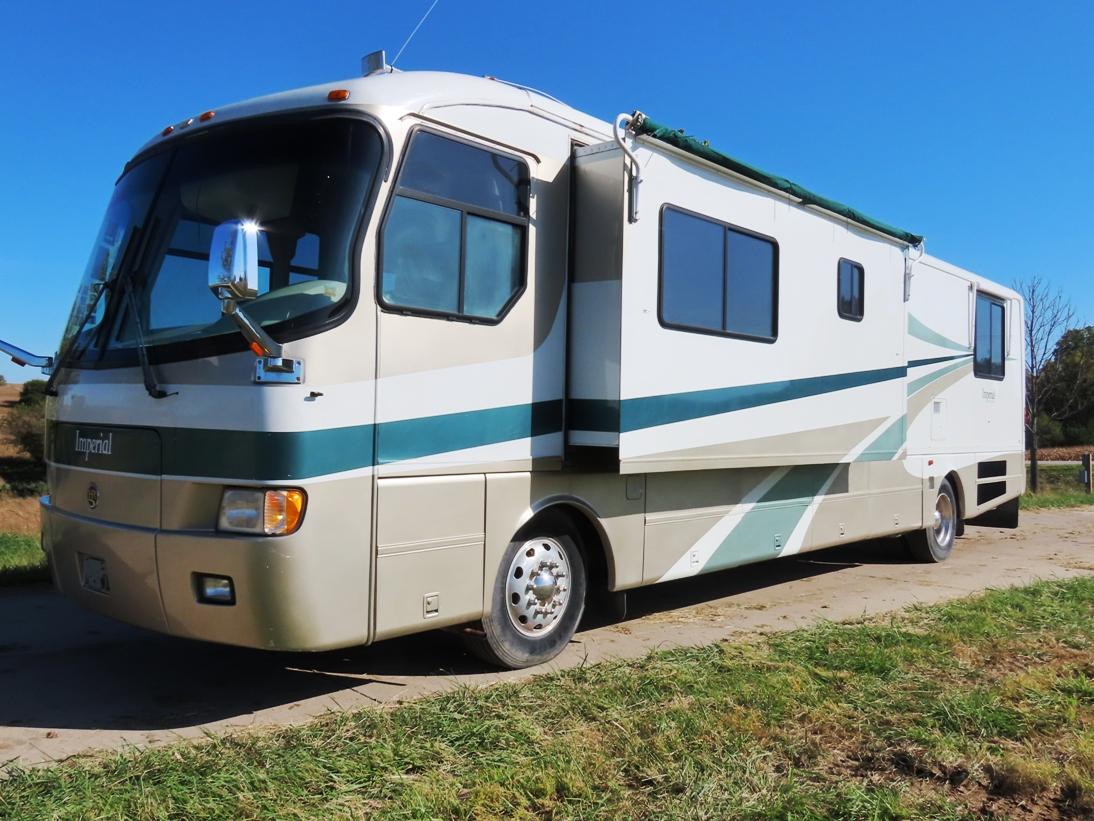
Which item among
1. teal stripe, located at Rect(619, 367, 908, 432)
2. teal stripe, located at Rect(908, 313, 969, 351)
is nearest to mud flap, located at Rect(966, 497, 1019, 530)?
teal stripe, located at Rect(908, 313, 969, 351)

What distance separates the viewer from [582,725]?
415 cm

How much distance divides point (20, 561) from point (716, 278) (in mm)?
6488

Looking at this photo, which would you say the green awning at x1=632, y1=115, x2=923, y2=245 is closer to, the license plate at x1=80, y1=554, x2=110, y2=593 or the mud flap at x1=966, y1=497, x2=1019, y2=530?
the license plate at x1=80, y1=554, x2=110, y2=593

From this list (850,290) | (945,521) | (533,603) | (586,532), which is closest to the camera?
(533,603)

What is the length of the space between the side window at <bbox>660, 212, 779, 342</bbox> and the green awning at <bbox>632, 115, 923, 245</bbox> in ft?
1.33

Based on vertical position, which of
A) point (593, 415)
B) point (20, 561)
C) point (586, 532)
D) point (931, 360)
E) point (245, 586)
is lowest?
point (20, 561)

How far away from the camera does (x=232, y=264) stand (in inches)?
145

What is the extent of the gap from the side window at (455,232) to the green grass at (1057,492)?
14.7 meters

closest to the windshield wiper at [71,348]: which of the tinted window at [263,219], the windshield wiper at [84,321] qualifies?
the windshield wiper at [84,321]

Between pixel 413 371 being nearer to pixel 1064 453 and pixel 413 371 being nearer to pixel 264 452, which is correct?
pixel 264 452

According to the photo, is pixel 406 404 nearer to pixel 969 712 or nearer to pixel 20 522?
pixel 969 712

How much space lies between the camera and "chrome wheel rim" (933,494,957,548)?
9.93 metres

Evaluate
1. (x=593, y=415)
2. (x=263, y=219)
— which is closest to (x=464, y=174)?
(x=263, y=219)

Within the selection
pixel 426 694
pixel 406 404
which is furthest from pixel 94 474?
pixel 426 694
